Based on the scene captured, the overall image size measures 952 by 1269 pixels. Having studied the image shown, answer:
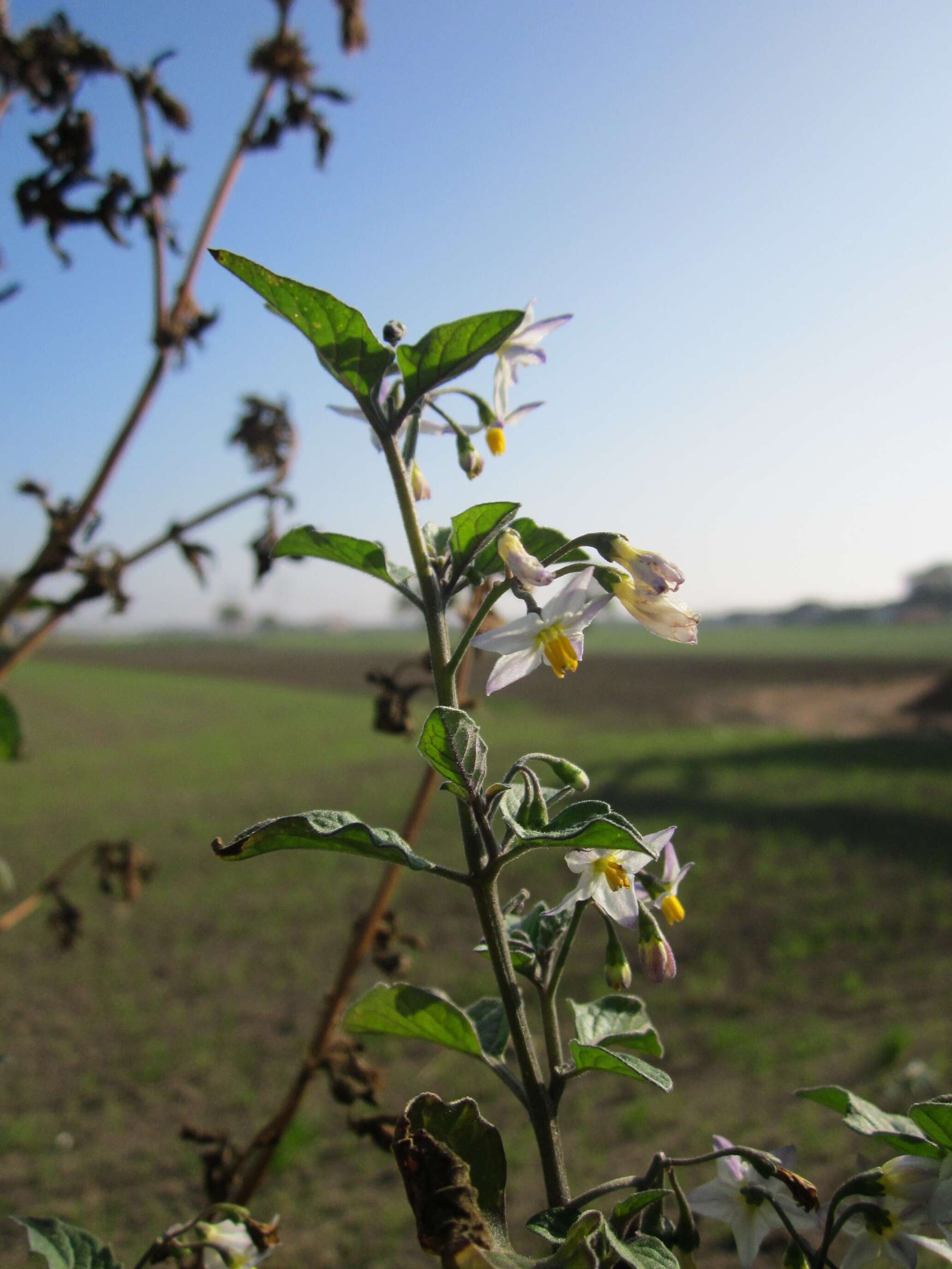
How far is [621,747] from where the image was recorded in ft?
54.7

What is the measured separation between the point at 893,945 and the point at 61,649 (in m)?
74.5

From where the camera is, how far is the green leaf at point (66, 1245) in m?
0.86

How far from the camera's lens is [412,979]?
700cm

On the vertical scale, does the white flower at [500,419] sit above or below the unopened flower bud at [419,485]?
above

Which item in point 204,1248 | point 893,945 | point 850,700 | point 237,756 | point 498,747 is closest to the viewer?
point 204,1248

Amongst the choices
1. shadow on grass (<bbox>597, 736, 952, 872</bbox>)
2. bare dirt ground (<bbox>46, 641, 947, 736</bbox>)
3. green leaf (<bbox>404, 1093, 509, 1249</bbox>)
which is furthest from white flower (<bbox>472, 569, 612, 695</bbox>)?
bare dirt ground (<bbox>46, 641, 947, 736</bbox>)

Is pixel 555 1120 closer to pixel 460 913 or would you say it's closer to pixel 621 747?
pixel 460 913

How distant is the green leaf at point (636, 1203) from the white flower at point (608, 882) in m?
0.22

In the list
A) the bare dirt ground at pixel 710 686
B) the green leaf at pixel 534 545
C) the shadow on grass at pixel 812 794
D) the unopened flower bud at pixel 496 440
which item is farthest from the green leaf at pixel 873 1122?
the bare dirt ground at pixel 710 686

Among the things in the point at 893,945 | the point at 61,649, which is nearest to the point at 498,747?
the point at 893,945

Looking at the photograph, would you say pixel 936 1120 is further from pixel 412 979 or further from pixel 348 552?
pixel 412 979

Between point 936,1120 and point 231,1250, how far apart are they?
0.76 metres

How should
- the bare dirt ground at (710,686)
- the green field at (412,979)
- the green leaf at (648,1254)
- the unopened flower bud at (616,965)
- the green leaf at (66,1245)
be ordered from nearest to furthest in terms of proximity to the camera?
the green leaf at (648,1254), the green leaf at (66,1245), the unopened flower bud at (616,965), the green field at (412,979), the bare dirt ground at (710,686)

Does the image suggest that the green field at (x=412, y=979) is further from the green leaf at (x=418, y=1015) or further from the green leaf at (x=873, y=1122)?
the green leaf at (x=873, y=1122)
